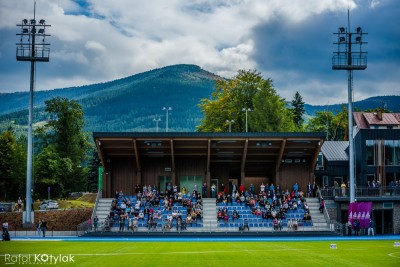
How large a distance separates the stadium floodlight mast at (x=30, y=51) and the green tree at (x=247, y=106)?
35.9m

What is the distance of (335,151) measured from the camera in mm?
70875

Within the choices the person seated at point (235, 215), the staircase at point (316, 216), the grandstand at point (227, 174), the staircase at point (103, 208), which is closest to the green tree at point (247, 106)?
the grandstand at point (227, 174)

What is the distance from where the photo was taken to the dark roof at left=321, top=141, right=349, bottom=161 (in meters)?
69.1

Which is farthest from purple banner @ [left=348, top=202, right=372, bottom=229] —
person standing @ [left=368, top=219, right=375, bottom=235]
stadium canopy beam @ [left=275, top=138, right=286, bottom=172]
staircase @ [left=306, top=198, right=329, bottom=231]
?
stadium canopy beam @ [left=275, top=138, right=286, bottom=172]

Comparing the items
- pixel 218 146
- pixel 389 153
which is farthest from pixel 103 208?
pixel 389 153

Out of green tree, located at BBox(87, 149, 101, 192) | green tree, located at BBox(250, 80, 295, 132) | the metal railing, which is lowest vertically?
the metal railing

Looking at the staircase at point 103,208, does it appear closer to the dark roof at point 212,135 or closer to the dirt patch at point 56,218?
the dirt patch at point 56,218

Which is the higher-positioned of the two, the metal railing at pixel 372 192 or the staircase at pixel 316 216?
the metal railing at pixel 372 192

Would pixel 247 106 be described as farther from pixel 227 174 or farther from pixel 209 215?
pixel 209 215

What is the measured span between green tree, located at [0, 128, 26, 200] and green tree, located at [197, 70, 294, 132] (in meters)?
25.4

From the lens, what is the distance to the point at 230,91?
94.2 metres

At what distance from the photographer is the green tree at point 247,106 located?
9000 centimetres

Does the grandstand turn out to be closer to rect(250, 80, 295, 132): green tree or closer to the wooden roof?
the wooden roof

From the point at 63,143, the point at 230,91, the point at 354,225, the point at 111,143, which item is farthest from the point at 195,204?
the point at 63,143
